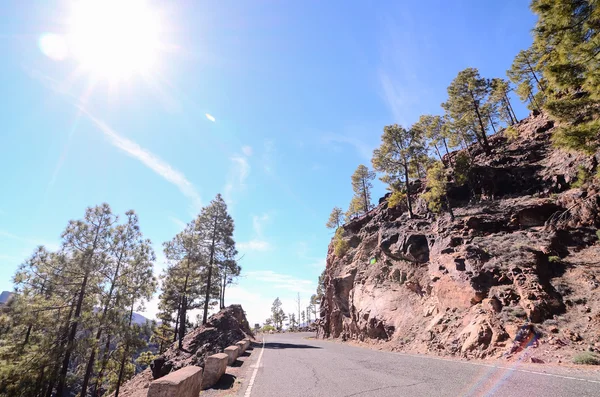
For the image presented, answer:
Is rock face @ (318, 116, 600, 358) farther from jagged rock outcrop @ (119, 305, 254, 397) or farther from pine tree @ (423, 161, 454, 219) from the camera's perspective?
jagged rock outcrop @ (119, 305, 254, 397)

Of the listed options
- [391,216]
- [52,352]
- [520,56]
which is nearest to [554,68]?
[391,216]

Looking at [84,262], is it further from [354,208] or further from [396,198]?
[354,208]

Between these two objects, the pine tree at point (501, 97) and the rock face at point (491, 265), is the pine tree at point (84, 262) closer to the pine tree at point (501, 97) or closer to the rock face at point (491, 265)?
the rock face at point (491, 265)

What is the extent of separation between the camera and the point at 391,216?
108 ft

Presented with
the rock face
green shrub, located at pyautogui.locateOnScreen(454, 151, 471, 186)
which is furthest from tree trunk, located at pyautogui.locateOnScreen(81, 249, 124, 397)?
green shrub, located at pyautogui.locateOnScreen(454, 151, 471, 186)

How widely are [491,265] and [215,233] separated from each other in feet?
80.8

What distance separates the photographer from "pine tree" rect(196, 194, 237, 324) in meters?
28.8

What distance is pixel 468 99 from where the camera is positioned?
1298 inches

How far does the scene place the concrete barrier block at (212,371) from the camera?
27.9 feet

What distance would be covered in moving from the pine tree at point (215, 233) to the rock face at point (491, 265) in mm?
13654

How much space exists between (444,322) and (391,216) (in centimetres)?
1856

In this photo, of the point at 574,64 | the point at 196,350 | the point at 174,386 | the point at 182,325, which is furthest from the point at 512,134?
the point at 182,325

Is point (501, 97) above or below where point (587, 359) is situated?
above

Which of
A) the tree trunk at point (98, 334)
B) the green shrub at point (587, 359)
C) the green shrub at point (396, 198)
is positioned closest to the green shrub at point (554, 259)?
the green shrub at point (587, 359)
